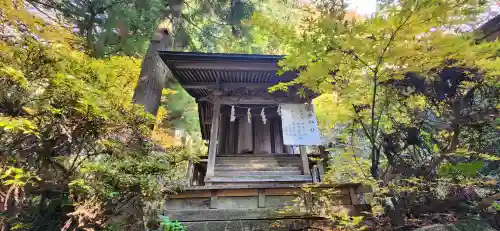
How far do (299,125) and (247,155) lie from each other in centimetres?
170

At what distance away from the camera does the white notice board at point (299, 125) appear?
6.47 metres

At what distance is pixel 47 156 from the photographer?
10.8ft

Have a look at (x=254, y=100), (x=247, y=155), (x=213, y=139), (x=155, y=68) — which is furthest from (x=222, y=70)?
(x=247, y=155)

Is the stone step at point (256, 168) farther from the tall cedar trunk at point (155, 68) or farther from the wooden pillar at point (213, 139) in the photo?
the tall cedar trunk at point (155, 68)

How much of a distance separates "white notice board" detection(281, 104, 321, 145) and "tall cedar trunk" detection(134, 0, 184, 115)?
11.1 ft

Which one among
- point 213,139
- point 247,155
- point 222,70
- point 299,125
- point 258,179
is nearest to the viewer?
point 258,179

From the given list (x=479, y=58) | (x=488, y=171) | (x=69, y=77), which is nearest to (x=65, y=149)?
(x=69, y=77)

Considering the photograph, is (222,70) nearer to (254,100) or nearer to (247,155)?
(254,100)

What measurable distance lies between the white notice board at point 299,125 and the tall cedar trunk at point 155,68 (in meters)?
3.38

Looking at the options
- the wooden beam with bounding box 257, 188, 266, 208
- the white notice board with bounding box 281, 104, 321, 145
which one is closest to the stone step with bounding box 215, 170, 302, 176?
the white notice board with bounding box 281, 104, 321, 145

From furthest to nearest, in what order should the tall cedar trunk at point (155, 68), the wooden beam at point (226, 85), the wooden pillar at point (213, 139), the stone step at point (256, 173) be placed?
the wooden beam at point (226, 85) < the stone step at point (256, 173) < the wooden pillar at point (213, 139) < the tall cedar trunk at point (155, 68)

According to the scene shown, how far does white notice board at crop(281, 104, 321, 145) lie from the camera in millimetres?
6473

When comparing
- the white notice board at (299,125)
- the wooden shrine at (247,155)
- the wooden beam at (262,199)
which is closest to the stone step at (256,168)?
the wooden shrine at (247,155)

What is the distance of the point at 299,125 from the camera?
22.1 ft
